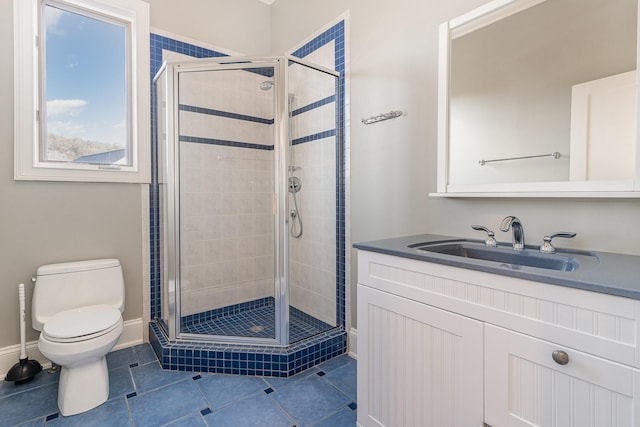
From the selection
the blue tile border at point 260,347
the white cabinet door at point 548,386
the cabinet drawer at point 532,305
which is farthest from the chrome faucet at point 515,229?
the blue tile border at point 260,347

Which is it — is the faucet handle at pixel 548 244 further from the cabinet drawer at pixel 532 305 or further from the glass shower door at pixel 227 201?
the glass shower door at pixel 227 201

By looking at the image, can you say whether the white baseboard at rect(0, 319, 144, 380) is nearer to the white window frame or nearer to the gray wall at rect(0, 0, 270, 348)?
the gray wall at rect(0, 0, 270, 348)

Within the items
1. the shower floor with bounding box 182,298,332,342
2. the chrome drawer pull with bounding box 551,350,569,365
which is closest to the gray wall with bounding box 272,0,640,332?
the shower floor with bounding box 182,298,332,342

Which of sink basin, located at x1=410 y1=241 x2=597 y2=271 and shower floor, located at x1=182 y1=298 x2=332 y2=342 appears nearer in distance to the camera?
sink basin, located at x1=410 y1=241 x2=597 y2=271

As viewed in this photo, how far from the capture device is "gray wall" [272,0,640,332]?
1.40 meters

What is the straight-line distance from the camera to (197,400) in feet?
5.76

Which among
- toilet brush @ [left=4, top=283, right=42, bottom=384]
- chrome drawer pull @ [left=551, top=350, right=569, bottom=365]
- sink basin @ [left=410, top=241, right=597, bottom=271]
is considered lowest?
toilet brush @ [left=4, top=283, right=42, bottom=384]

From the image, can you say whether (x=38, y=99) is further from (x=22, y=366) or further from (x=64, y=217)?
(x=22, y=366)

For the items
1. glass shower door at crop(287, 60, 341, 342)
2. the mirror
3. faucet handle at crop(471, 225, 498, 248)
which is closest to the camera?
the mirror

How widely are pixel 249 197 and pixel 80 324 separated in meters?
1.24

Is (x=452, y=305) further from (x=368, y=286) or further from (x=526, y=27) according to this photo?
(x=526, y=27)

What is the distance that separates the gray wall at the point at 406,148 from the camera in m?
1.40

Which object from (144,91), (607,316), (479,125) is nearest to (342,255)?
(479,125)

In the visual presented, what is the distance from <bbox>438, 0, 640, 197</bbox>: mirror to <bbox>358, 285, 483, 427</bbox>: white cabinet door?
68cm
